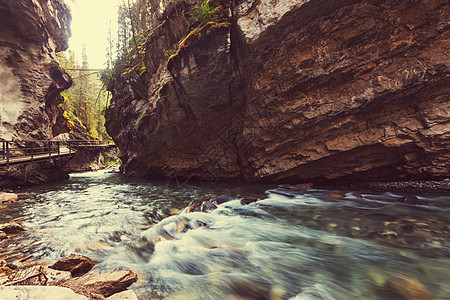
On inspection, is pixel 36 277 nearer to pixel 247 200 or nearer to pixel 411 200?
pixel 247 200

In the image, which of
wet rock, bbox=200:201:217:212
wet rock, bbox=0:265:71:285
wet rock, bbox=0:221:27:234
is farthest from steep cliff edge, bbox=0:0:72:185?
wet rock, bbox=0:265:71:285

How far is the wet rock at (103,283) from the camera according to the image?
6.32ft

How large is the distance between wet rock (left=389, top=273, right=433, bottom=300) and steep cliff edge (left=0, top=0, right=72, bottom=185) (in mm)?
15252

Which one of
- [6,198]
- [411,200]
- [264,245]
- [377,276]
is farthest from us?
[6,198]

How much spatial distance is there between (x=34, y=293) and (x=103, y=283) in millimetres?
696

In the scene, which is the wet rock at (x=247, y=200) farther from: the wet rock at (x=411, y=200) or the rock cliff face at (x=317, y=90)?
the wet rock at (x=411, y=200)

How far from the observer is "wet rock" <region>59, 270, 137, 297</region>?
1927 millimetres

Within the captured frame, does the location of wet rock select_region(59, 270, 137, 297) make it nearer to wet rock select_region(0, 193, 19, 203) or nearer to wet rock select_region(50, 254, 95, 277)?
wet rock select_region(50, 254, 95, 277)

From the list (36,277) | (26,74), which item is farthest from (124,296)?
(26,74)

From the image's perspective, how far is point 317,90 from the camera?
6602 mm

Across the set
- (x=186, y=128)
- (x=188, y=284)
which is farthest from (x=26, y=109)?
(x=188, y=284)

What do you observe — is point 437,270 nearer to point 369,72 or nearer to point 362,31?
point 369,72

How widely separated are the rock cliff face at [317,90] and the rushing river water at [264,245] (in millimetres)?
1713

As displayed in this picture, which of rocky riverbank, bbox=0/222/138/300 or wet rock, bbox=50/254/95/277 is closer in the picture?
rocky riverbank, bbox=0/222/138/300
